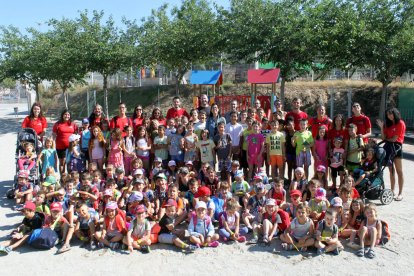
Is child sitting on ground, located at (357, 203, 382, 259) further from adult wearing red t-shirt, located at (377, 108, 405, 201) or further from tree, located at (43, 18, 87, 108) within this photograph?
tree, located at (43, 18, 87, 108)

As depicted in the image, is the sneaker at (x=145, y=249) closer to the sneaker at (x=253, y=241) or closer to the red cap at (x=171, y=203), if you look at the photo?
the red cap at (x=171, y=203)

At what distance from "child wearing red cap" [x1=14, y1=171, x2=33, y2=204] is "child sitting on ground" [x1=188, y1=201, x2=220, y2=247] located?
337 centimetres

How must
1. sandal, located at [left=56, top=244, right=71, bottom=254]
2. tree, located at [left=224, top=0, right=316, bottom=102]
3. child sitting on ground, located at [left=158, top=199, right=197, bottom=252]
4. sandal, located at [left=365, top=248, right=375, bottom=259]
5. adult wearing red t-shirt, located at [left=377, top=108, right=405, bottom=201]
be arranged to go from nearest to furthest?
sandal, located at [left=365, top=248, right=375, bottom=259], sandal, located at [left=56, top=244, right=71, bottom=254], child sitting on ground, located at [left=158, top=199, right=197, bottom=252], adult wearing red t-shirt, located at [left=377, top=108, right=405, bottom=201], tree, located at [left=224, top=0, right=316, bottom=102]

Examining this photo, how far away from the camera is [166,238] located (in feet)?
18.8

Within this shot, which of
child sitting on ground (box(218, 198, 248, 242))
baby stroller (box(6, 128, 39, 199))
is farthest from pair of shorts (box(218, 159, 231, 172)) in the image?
baby stroller (box(6, 128, 39, 199))

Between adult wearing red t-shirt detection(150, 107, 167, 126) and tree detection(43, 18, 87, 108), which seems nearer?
adult wearing red t-shirt detection(150, 107, 167, 126)

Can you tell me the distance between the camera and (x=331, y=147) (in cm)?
763

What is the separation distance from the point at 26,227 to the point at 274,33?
12592mm

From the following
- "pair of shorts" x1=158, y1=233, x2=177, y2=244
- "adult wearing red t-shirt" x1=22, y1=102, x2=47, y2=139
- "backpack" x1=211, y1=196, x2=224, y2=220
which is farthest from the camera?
"adult wearing red t-shirt" x1=22, y1=102, x2=47, y2=139

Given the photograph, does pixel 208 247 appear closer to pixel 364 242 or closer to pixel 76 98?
pixel 364 242

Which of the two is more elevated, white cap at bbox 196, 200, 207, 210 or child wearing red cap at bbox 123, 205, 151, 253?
white cap at bbox 196, 200, 207, 210

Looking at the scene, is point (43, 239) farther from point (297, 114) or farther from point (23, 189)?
point (297, 114)

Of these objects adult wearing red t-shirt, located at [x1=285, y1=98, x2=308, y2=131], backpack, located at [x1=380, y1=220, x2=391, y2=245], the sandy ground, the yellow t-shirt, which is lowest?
the sandy ground

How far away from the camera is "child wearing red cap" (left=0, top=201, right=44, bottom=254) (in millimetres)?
5617
